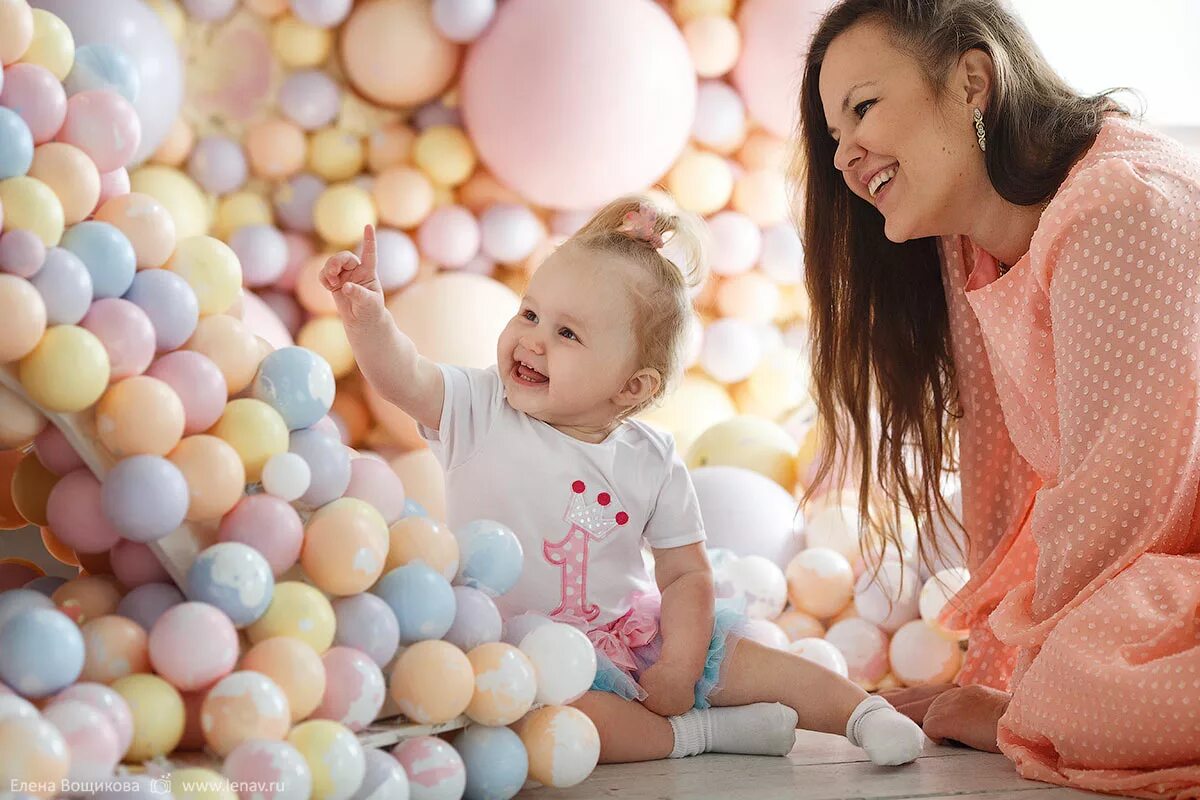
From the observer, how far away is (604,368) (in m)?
1.60

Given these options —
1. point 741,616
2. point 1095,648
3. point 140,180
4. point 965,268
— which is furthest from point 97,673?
point 140,180

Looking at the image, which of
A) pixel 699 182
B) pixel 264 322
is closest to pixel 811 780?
pixel 264 322

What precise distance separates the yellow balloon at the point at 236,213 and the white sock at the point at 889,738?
187 cm

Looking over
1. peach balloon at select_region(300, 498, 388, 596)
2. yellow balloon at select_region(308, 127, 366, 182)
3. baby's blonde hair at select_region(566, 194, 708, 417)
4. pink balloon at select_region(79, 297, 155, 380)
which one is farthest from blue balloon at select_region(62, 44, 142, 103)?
yellow balloon at select_region(308, 127, 366, 182)

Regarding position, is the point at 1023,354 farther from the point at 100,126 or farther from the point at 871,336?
the point at 100,126

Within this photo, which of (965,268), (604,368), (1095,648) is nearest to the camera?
(1095,648)

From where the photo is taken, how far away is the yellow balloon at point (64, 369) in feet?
3.41

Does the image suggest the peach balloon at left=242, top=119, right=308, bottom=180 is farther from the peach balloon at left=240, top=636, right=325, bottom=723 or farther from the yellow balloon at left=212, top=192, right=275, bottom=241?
the peach balloon at left=240, top=636, right=325, bottom=723

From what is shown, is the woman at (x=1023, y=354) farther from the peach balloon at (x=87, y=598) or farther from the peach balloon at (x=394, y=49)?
the peach balloon at (x=394, y=49)

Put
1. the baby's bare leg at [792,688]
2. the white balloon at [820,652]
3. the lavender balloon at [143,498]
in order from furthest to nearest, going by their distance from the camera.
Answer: the white balloon at [820,652], the baby's bare leg at [792,688], the lavender balloon at [143,498]

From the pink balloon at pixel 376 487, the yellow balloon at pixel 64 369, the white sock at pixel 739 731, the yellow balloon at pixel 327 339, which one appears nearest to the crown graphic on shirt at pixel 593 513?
the white sock at pixel 739 731

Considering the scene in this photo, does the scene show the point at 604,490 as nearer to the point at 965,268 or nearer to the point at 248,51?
the point at 965,268

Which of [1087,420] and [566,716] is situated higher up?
[1087,420]

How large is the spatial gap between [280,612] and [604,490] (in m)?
0.58
